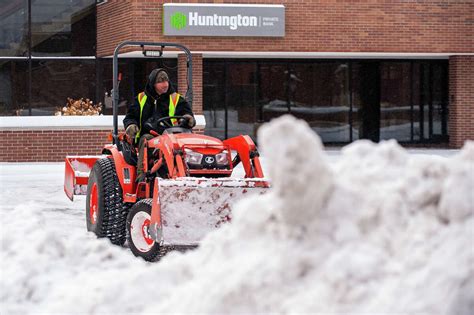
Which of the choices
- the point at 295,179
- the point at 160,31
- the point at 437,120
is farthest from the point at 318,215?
the point at 437,120

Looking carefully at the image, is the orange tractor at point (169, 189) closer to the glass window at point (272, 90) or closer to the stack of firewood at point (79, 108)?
the stack of firewood at point (79, 108)

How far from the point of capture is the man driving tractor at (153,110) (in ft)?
33.5

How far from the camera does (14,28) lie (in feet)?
87.6

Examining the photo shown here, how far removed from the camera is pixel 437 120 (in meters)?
29.8

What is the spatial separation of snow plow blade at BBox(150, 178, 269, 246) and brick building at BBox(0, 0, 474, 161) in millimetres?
15774

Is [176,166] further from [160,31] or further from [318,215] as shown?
[160,31]

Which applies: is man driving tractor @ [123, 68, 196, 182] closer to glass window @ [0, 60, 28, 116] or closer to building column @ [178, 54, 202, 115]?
building column @ [178, 54, 202, 115]

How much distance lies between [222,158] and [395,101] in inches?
800

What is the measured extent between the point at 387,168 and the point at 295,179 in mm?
668

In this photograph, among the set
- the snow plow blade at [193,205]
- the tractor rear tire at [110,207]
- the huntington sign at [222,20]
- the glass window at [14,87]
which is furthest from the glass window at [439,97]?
the snow plow blade at [193,205]

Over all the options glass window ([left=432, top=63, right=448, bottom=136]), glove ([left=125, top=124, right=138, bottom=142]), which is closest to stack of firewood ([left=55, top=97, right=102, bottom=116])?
glass window ([left=432, top=63, right=448, bottom=136])

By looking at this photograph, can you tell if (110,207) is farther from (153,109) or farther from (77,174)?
(77,174)

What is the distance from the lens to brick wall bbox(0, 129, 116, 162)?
2308 centimetres

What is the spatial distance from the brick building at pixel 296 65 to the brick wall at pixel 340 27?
3cm
